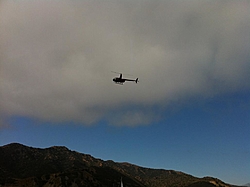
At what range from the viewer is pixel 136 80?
76750 millimetres

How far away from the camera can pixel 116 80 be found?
222 feet

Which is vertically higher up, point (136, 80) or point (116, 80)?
point (136, 80)

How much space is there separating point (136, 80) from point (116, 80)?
10816 millimetres

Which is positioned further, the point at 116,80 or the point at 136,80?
the point at 136,80
